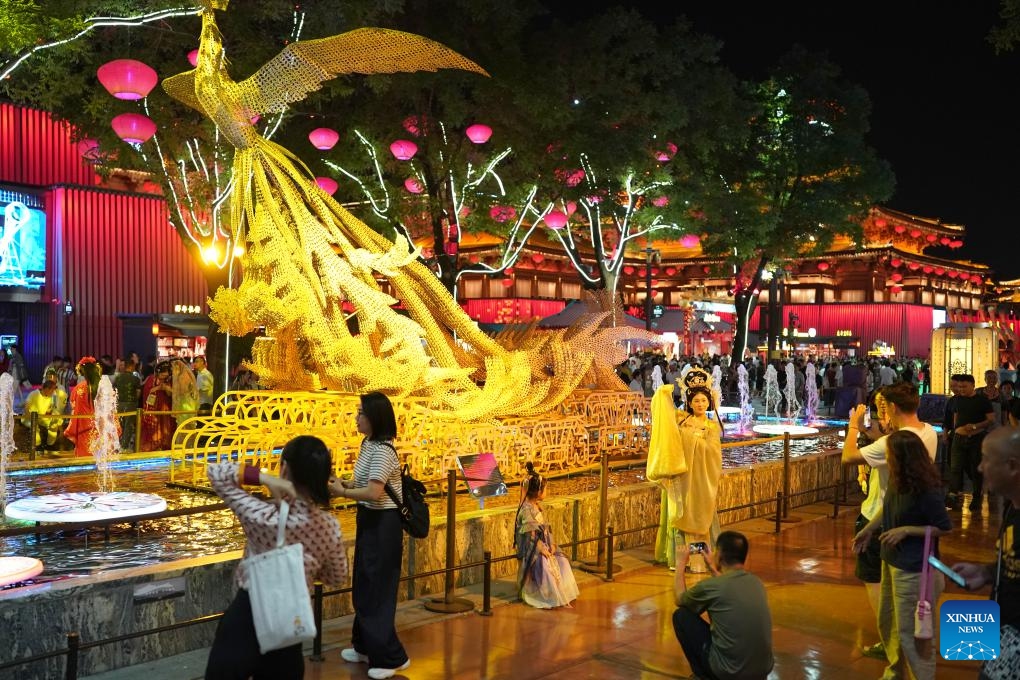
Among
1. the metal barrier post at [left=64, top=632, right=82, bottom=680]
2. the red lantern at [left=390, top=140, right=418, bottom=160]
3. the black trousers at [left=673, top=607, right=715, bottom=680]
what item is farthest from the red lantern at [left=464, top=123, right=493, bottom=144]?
the metal barrier post at [left=64, top=632, right=82, bottom=680]

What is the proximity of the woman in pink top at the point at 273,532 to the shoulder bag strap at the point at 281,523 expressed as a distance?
2 cm

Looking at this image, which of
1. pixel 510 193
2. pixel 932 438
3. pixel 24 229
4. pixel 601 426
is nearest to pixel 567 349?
pixel 601 426

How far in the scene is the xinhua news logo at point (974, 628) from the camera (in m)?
2.98

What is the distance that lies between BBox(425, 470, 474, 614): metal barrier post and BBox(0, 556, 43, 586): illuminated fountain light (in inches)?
95.7

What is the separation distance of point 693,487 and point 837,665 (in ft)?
6.60

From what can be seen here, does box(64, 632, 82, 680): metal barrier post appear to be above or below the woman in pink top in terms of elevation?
below

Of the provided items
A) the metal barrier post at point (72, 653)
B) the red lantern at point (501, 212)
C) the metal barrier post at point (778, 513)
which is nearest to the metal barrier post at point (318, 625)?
the metal barrier post at point (72, 653)

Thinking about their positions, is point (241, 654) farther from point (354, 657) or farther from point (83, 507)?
point (83, 507)

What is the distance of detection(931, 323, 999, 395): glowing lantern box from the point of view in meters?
18.1

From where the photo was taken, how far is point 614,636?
593 centimetres

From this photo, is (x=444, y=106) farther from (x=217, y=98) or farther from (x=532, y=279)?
(x=532, y=279)

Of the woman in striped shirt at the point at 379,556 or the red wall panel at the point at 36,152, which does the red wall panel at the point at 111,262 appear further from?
the woman in striped shirt at the point at 379,556

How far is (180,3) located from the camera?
35.7 ft

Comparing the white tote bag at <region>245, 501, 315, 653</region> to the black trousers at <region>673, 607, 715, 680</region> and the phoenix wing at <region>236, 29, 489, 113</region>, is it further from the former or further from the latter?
the phoenix wing at <region>236, 29, 489, 113</region>
